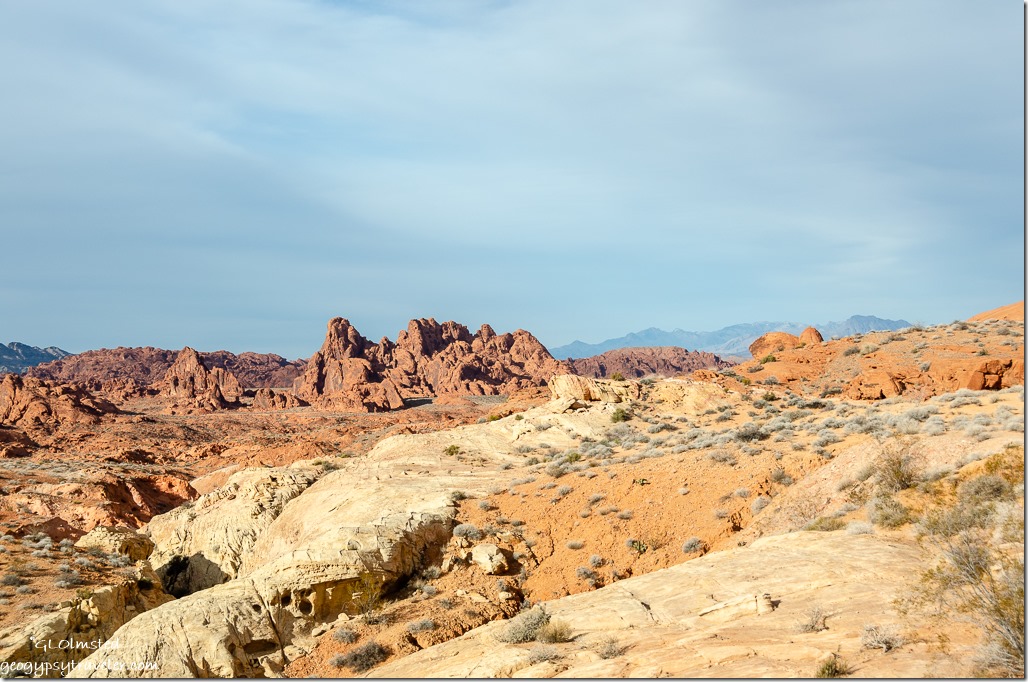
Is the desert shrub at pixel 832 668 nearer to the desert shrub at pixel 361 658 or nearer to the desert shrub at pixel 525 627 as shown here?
the desert shrub at pixel 525 627

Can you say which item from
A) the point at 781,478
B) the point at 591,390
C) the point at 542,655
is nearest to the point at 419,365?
the point at 591,390

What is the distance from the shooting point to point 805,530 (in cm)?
1349

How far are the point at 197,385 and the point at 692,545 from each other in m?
129

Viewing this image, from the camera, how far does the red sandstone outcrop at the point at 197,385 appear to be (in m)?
113

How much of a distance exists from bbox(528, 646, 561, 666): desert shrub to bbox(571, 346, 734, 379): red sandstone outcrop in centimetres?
14515

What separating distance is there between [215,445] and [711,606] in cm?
Answer: 6569

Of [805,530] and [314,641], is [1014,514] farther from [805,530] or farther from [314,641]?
[314,641]

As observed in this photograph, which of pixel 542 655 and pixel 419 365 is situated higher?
pixel 419 365

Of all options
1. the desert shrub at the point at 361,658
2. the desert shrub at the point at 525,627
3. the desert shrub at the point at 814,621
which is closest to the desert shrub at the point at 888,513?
the desert shrub at the point at 814,621

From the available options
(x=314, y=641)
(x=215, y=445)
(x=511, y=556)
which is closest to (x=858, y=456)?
(x=511, y=556)

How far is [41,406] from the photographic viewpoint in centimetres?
7525

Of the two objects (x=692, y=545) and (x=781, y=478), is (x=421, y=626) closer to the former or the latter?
(x=692, y=545)

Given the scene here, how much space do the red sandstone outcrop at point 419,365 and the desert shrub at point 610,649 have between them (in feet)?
329

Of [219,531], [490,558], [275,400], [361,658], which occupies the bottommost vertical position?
[361,658]
